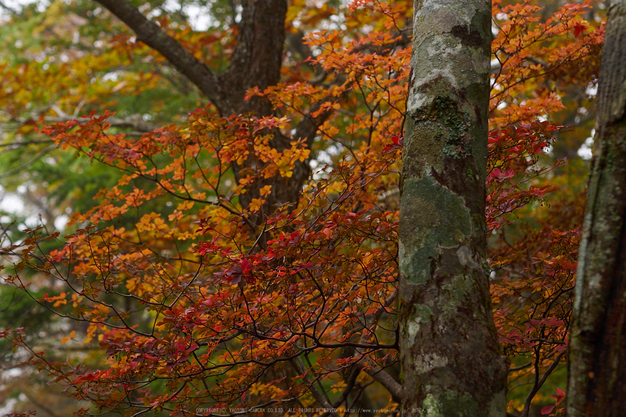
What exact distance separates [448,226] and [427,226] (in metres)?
0.06

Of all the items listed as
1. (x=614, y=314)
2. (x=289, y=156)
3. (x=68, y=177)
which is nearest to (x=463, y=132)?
(x=614, y=314)

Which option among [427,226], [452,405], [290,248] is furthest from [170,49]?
[452,405]

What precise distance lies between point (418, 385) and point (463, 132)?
826mm

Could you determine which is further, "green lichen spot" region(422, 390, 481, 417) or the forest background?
the forest background

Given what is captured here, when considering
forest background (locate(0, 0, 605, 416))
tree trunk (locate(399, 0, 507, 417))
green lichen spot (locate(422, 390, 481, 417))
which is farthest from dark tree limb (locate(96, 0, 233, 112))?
green lichen spot (locate(422, 390, 481, 417))

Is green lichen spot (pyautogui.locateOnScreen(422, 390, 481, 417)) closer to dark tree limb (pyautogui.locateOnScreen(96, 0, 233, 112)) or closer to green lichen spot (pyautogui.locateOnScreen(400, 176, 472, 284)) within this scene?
green lichen spot (pyautogui.locateOnScreen(400, 176, 472, 284))

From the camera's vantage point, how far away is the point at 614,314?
38.1 inches

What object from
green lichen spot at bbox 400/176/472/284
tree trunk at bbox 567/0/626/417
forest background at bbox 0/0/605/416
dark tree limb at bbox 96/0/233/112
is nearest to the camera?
tree trunk at bbox 567/0/626/417

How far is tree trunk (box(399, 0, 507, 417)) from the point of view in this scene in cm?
120

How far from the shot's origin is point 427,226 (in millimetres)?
1365

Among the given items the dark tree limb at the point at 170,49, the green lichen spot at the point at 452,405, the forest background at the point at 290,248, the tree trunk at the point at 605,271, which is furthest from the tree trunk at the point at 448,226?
the dark tree limb at the point at 170,49

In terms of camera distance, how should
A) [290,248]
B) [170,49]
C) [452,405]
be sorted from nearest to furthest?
1. [452,405]
2. [290,248]
3. [170,49]

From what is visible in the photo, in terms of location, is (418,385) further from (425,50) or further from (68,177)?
(68,177)

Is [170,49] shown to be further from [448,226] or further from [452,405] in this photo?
[452,405]
